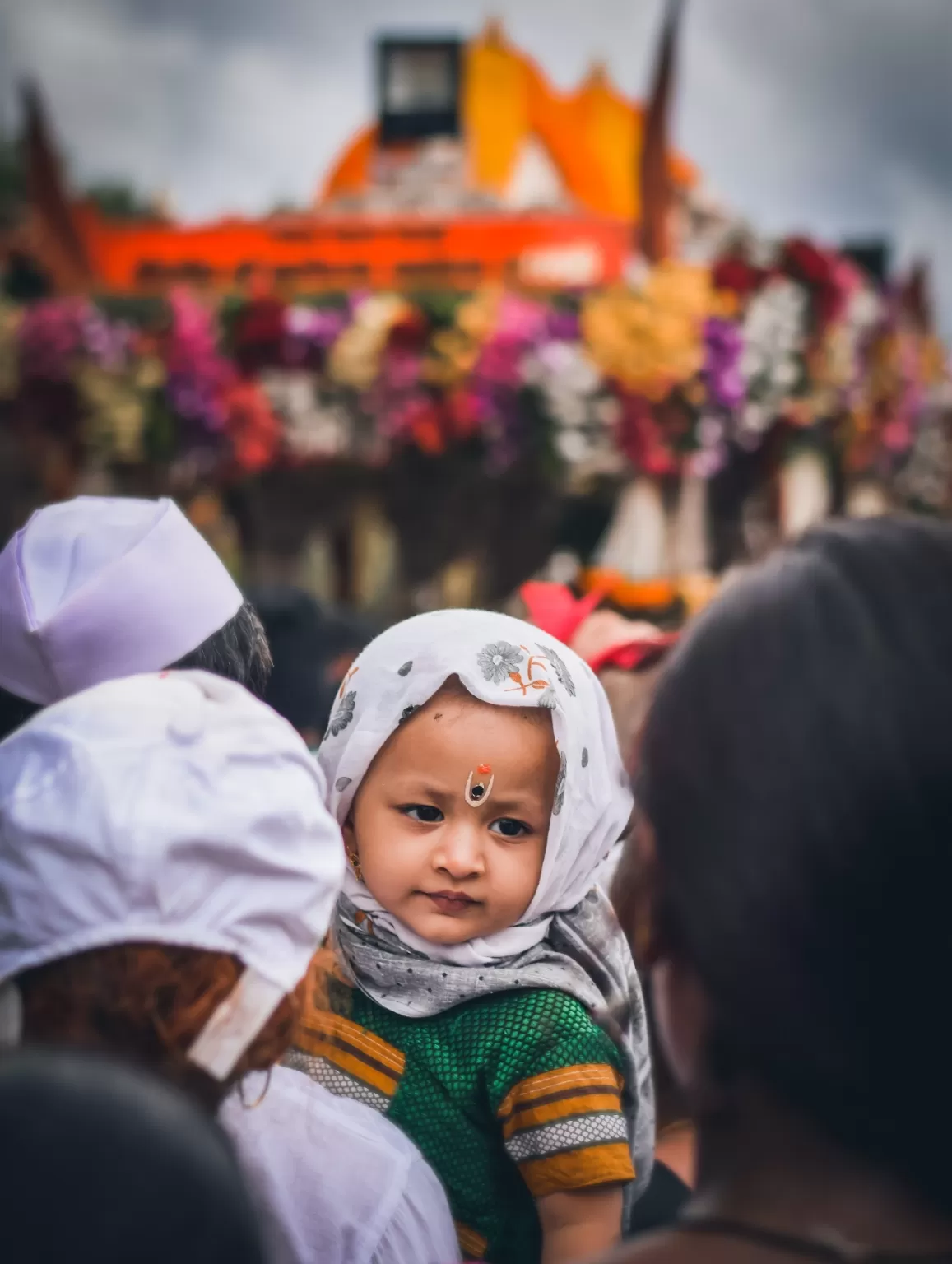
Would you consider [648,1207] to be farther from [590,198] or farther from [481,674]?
[590,198]

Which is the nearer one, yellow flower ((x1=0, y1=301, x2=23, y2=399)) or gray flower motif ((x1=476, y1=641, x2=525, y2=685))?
gray flower motif ((x1=476, y1=641, x2=525, y2=685))

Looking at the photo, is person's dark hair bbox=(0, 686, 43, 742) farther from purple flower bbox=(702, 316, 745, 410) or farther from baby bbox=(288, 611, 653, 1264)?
purple flower bbox=(702, 316, 745, 410)

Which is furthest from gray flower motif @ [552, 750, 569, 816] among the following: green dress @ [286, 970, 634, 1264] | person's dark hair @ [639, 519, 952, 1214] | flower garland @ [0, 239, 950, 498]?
flower garland @ [0, 239, 950, 498]

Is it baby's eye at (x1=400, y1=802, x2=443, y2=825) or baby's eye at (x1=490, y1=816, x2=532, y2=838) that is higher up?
baby's eye at (x1=400, y1=802, x2=443, y2=825)

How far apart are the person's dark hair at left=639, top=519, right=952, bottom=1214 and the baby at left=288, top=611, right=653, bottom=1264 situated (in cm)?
62

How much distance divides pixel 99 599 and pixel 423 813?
472 millimetres

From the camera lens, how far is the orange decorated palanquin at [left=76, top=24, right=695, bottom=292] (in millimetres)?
5668

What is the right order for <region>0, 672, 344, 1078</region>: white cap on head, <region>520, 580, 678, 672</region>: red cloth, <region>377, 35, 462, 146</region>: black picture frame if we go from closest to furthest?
<region>0, 672, 344, 1078</region>: white cap on head, <region>520, 580, 678, 672</region>: red cloth, <region>377, 35, 462, 146</region>: black picture frame

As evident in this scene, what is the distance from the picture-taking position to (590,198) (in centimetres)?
635

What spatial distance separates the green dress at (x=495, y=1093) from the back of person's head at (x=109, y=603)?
456mm

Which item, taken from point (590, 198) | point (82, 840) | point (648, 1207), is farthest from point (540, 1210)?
point (590, 198)

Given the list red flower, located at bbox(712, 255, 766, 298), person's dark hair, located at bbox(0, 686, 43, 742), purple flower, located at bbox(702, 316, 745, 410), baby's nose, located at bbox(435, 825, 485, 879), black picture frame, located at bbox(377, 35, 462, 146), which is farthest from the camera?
black picture frame, located at bbox(377, 35, 462, 146)

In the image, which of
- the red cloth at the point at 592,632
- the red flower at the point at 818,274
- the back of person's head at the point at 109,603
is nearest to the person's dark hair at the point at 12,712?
the back of person's head at the point at 109,603

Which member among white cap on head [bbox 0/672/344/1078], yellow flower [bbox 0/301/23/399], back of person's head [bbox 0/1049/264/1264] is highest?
back of person's head [bbox 0/1049/264/1264]
